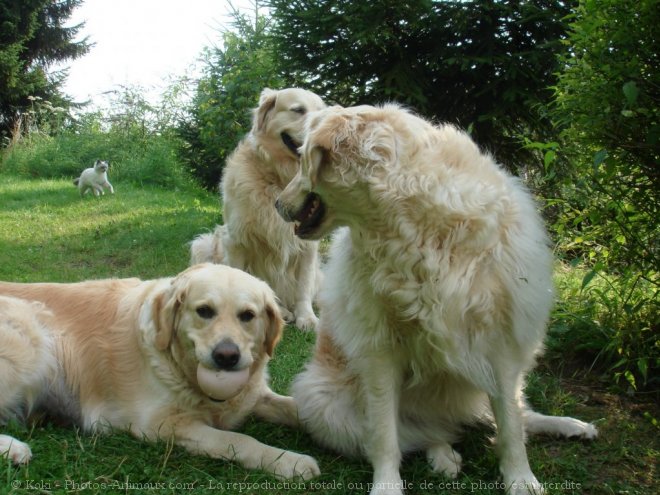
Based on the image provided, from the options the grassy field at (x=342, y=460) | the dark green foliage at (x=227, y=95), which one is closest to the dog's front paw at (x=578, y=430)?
the grassy field at (x=342, y=460)

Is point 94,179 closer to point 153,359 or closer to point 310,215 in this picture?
point 153,359

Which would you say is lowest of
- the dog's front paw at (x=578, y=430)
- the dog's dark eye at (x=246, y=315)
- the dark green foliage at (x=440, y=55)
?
the dog's front paw at (x=578, y=430)

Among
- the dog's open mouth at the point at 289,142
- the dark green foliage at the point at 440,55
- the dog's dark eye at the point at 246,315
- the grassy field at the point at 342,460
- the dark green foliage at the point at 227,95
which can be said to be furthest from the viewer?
the dark green foliage at the point at 227,95

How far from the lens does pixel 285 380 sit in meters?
3.97

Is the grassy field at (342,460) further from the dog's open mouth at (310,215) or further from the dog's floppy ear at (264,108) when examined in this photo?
the dog's floppy ear at (264,108)

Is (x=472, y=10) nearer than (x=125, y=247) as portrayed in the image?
Yes

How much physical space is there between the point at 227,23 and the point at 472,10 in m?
A: 6.41

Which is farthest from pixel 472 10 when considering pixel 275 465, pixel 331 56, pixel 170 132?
pixel 170 132

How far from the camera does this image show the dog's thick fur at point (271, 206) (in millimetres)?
5203

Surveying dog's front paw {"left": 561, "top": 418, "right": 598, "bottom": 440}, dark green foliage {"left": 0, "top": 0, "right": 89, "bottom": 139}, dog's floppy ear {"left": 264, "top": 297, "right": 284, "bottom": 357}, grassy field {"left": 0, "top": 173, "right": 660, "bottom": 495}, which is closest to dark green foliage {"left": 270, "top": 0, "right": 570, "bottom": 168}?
grassy field {"left": 0, "top": 173, "right": 660, "bottom": 495}

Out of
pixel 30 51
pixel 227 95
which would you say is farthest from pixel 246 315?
pixel 30 51

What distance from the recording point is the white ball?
281cm

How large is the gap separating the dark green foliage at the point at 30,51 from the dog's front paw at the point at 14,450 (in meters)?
16.8

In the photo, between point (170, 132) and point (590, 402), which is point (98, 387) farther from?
point (170, 132)
